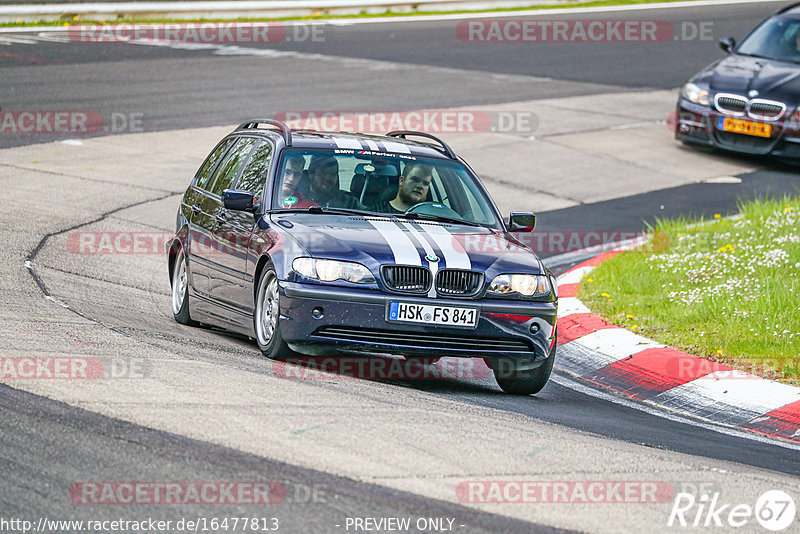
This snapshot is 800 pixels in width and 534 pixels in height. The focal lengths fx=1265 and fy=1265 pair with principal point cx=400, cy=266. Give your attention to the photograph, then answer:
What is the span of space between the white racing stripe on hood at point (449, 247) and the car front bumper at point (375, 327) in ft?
0.76

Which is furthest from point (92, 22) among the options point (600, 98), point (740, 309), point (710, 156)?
point (740, 309)

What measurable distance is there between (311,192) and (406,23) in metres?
22.5

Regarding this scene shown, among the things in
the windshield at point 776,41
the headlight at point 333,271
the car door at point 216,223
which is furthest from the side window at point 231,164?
the windshield at point 776,41

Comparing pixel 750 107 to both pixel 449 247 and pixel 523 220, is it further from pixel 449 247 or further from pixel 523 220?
pixel 449 247

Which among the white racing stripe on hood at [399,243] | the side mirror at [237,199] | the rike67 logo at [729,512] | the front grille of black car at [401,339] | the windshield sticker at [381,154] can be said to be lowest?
the front grille of black car at [401,339]

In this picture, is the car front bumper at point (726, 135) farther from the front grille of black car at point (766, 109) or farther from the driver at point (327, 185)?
the driver at point (327, 185)

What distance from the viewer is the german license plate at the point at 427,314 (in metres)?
7.48

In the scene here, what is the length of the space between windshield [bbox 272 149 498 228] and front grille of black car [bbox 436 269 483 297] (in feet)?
3.19

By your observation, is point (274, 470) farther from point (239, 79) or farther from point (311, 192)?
point (239, 79)

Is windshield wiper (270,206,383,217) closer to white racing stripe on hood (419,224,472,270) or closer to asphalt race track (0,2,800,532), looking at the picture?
white racing stripe on hood (419,224,472,270)

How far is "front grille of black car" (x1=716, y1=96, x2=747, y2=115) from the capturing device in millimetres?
17156

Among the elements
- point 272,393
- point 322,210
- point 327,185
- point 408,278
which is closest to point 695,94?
point 327,185

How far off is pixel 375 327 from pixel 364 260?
404 millimetres

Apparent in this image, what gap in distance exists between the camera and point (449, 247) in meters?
7.84
